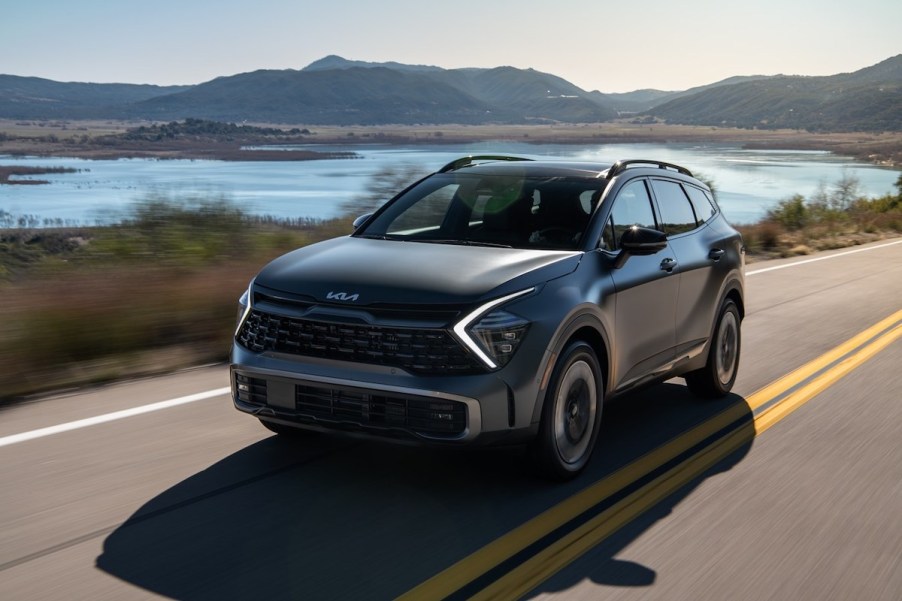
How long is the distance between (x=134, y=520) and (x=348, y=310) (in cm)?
134

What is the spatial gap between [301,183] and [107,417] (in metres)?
40.3

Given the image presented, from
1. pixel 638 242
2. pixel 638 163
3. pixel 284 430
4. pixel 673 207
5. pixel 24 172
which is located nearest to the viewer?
pixel 638 242

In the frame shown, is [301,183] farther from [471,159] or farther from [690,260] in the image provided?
[690,260]

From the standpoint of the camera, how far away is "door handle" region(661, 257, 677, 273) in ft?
19.9

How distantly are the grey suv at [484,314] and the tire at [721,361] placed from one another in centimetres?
47

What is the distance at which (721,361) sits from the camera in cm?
712

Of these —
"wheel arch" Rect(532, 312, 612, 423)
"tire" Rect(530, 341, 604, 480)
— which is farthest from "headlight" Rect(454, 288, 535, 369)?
"tire" Rect(530, 341, 604, 480)

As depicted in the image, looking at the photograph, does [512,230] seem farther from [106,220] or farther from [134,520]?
[106,220]

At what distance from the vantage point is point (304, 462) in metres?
5.22

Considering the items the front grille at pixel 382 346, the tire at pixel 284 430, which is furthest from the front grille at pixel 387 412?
the tire at pixel 284 430

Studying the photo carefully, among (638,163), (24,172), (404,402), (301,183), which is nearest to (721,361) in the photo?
(638,163)

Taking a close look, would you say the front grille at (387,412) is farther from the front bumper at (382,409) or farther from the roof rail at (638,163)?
the roof rail at (638,163)

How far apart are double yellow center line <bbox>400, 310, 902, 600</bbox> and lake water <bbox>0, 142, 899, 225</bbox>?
1.96 metres

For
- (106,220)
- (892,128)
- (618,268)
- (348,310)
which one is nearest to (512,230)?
(618,268)
